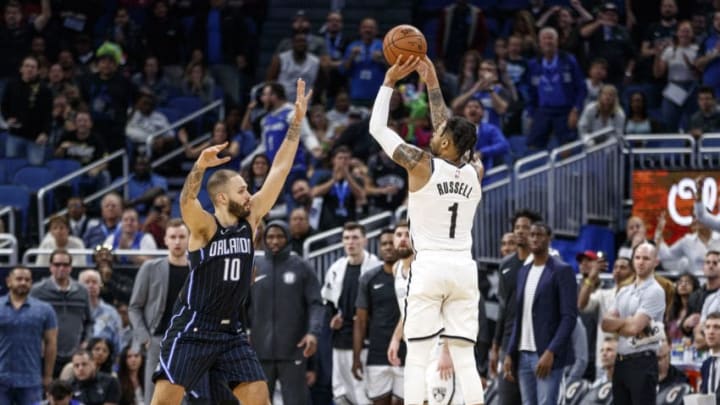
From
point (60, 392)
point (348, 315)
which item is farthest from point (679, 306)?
point (60, 392)

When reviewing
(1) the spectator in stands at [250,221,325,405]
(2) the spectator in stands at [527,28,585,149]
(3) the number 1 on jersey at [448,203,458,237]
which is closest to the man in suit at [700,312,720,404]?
(3) the number 1 on jersey at [448,203,458,237]

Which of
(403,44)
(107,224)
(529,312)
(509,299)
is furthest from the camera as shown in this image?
(107,224)

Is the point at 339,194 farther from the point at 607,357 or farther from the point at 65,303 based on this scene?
the point at 607,357

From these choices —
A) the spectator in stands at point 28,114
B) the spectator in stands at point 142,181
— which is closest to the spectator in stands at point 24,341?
the spectator in stands at point 142,181

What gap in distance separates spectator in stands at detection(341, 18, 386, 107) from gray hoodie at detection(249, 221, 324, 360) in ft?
23.4

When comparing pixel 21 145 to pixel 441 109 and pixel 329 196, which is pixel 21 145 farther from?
pixel 441 109

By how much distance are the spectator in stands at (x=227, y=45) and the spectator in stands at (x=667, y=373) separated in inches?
425

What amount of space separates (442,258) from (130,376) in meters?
6.25

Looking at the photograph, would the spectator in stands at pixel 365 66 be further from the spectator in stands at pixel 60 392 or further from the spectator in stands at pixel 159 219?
the spectator in stands at pixel 60 392

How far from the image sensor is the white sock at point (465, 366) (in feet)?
40.0

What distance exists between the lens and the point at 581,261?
18.1m

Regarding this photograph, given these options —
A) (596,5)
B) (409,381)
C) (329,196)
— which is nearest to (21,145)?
(329,196)

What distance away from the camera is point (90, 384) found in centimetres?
1695

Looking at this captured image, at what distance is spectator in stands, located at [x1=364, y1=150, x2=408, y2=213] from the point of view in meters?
20.0
